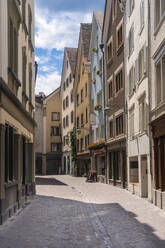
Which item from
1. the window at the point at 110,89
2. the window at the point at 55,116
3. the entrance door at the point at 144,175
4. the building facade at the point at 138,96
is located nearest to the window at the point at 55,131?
the window at the point at 55,116

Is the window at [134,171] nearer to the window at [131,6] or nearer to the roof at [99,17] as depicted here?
the window at [131,6]

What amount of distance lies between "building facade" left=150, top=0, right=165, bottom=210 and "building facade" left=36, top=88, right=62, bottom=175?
156 ft

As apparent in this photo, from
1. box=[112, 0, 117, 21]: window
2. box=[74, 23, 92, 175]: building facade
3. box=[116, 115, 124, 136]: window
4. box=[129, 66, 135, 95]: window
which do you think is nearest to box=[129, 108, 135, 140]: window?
box=[129, 66, 135, 95]: window

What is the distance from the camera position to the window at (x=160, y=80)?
615 inches

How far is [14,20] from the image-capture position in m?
14.5

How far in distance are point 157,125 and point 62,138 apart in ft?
155

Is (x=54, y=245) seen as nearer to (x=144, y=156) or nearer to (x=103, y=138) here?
(x=144, y=156)

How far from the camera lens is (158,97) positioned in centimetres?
1653

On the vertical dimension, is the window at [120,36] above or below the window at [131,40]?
above

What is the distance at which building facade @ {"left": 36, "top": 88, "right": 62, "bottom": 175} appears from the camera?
210 ft

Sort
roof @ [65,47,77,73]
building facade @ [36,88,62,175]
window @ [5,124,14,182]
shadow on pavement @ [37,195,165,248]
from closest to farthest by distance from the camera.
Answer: shadow on pavement @ [37,195,165,248] → window @ [5,124,14,182] → roof @ [65,47,77,73] → building facade @ [36,88,62,175]

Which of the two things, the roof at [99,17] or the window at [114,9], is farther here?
the roof at [99,17]

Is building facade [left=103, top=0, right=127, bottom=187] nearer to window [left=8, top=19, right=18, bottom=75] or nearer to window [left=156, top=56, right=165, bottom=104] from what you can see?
window [left=156, top=56, right=165, bottom=104]

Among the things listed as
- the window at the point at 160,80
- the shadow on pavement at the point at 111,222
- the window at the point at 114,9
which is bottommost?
the shadow on pavement at the point at 111,222
